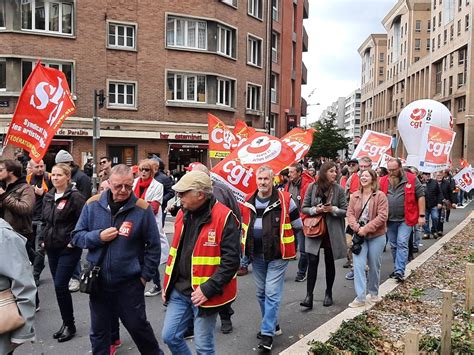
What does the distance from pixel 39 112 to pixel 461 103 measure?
183 feet

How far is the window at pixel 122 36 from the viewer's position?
2516 cm

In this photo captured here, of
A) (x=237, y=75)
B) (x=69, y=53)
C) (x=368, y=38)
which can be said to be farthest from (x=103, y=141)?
(x=368, y=38)

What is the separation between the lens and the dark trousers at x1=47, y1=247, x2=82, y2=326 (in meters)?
5.22

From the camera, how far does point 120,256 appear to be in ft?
13.8

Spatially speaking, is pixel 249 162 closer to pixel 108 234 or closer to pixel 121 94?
pixel 108 234

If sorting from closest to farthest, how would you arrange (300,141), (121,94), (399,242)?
(399,242) → (300,141) → (121,94)

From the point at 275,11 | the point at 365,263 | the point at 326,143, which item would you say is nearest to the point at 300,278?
the point at 365,263

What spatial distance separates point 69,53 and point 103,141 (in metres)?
4.58

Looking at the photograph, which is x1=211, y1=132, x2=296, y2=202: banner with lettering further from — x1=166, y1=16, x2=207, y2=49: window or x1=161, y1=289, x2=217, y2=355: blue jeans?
x1=166, y1=16, x2=207, y2=49: window

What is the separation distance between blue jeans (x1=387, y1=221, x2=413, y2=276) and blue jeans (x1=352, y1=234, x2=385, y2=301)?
124 cm

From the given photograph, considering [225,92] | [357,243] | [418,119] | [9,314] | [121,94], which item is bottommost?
[357,243]

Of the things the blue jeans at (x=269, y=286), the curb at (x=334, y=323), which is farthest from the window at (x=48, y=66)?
the blue jeans at (x=269, y=286)

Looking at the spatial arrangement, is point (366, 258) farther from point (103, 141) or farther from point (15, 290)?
point (103, 141)

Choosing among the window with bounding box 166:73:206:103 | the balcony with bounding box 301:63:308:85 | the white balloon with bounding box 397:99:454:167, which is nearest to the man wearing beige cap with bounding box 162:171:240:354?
the white balloon with bounding box 397:99:454:167
